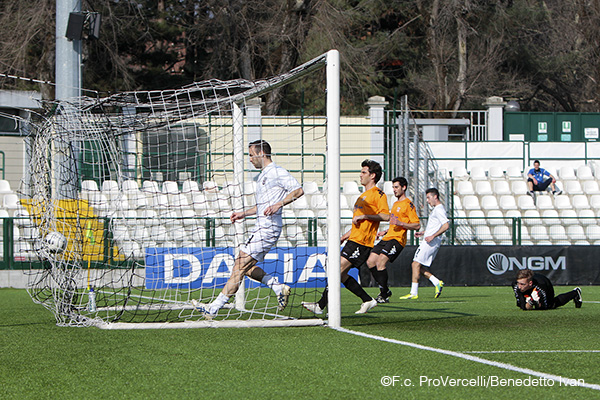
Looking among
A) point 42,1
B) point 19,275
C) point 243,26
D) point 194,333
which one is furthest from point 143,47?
point 194,333

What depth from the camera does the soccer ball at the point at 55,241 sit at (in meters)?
8.84

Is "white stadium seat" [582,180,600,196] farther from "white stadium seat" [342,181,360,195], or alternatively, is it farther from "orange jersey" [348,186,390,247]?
"orange jersey" [348,186,390,247]

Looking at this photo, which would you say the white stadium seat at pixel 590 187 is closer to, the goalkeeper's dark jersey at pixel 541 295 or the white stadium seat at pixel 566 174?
the white stadium seat at pixel 566 174

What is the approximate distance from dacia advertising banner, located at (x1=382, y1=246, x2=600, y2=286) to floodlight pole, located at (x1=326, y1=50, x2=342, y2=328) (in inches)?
349

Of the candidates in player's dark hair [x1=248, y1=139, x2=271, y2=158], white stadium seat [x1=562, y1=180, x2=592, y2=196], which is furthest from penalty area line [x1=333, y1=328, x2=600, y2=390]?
white stadium seat [x1=562, y1=180, x2=592, y2=196]

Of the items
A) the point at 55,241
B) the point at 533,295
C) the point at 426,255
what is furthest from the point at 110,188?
the point at 533,295

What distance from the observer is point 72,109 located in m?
9.48

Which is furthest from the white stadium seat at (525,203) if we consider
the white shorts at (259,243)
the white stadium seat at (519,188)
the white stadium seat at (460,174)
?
the white shorts at (259,243)

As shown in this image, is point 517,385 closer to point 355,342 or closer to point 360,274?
point 355,342

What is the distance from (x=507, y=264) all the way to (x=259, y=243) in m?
10.0

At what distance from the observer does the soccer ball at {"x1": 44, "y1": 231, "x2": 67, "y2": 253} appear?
8.84 m

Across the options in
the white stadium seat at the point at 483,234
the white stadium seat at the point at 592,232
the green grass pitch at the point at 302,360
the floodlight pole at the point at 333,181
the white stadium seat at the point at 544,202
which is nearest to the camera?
the green grass pitch at the point at 302,360

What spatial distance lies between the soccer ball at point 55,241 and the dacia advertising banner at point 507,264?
30.1ft

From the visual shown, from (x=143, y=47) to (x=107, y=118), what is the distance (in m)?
23.7
